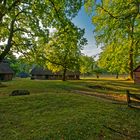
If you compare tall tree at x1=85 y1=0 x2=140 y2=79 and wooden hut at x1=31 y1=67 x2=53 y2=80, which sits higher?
tall tree at x1=85 y1=0 x2=140 y2=79

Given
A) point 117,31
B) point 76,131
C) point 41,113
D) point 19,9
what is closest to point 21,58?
point 19,9

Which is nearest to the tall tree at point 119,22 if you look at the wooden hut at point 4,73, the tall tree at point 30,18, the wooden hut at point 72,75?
the tall tree at point 30,18

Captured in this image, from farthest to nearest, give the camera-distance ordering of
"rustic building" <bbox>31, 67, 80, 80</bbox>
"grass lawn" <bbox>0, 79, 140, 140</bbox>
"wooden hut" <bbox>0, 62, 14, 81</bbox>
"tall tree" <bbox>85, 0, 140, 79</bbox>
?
1. "rustic building" <bbox>31, 67, 80, 80</bbox>
2. "wooden hut" <bbox>0, 62, 14, 81</bbox>
3. "tall tree" <bbox>85, 0, 140, 79</bbox>
4. "grass lawn" <bbox>0, 79, 140, 140</bbox>

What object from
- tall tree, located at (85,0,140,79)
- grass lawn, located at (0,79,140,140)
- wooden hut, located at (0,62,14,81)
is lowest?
grass lawn, located at (0,79,140,140)

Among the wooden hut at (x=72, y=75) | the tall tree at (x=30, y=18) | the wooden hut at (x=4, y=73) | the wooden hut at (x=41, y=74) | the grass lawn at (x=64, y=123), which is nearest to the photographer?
the grass lawn at (x=64, y=123)

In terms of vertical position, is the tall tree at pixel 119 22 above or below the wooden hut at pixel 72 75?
above

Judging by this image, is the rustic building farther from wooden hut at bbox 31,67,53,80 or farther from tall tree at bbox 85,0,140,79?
tall tree at bbox 85,0,140,79

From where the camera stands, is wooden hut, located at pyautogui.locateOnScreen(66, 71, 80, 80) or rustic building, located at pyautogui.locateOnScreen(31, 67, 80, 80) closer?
rustic building, located at pyautogui.locateOnScreen(31, 67, 80, 80)

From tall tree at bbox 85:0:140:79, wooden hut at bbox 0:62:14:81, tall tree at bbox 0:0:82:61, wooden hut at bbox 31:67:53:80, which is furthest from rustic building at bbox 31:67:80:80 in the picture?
tall tree at bbox 0:0:82:61

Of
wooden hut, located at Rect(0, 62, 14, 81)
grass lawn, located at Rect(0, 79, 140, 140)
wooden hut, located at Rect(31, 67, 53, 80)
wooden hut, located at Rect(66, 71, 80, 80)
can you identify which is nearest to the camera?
grass lawn, located at Rect(0, 79, 140, 140)

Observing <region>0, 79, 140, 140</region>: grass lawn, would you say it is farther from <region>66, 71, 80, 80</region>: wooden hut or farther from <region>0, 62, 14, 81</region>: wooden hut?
<region>66, 71, 80, 80</region>: wooden hut

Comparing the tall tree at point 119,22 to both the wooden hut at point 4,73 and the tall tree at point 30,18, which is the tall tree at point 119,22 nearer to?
the tall tree at point 30,18

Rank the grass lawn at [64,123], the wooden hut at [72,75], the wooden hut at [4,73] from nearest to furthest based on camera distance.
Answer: the grass lawn at [64,123]
the wooden hut at [4,73]
the wooden hut at [72,75]

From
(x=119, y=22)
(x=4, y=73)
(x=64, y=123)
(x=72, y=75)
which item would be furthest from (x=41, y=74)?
(x=64, y=123)
